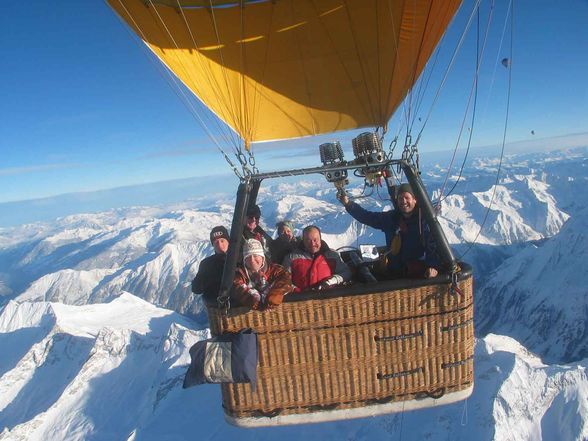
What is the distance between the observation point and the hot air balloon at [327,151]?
3.98 m

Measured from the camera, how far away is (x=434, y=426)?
56.8 m

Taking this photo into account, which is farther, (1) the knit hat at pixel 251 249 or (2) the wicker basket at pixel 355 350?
(1) the knit hat at pixel 251 249

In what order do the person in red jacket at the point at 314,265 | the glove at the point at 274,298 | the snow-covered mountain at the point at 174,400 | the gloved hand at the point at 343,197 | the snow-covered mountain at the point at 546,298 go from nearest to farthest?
1. the glove at the point at 274,298
2. the person in red jacket at the point at 314,265
3. the gloved hand at the point at 343,197
4. the snow-covered mountain at the point at 174,400
5. the snow-covered mountain at the point at 546,298

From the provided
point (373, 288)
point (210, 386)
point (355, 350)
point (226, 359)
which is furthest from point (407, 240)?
point (210, 386)

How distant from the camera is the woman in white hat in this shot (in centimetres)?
382

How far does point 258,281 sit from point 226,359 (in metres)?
0.87

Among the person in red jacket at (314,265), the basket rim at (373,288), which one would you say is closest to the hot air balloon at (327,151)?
the basket rim at (373,288)

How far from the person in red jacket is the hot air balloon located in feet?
1.58

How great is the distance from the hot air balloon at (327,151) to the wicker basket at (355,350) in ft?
0.04

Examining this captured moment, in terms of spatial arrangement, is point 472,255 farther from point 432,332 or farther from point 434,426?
point 432,332

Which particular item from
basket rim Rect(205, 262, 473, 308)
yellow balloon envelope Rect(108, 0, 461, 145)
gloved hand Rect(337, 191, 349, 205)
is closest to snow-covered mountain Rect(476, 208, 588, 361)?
yellow balloon envelope Rect(108, 0, 461, 145)

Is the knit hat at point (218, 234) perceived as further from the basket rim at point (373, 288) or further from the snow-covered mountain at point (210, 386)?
the snow-covered mountain at point (210, 386)

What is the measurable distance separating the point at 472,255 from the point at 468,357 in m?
202

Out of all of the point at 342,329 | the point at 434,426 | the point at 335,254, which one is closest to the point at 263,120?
the point at 335,254
